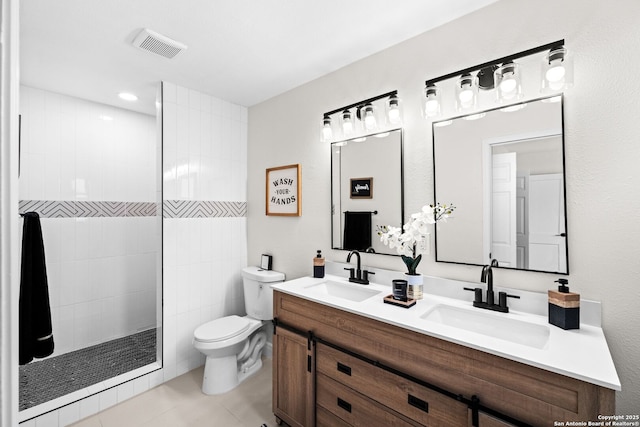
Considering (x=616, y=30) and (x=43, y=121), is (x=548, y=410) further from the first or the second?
(x=43, y=121)

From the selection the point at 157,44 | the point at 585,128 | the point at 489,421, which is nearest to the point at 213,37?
the point at 157,44

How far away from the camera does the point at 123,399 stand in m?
2.19

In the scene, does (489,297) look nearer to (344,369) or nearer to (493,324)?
(493,324)

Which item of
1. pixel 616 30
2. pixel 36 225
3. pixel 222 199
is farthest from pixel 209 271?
pixel 616 30

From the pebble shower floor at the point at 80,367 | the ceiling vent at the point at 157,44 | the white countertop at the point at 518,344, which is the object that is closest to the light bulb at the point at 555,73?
the white countertop at the point at 518,344

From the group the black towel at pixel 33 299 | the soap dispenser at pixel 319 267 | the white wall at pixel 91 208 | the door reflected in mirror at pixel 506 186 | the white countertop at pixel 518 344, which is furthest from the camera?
the white wall at pixel 91 208

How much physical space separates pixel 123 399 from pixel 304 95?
273cm

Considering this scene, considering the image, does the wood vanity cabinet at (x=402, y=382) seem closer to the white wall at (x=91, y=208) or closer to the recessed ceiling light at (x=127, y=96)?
the white wall at (x=91, y=208)

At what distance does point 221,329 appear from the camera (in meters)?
2.34

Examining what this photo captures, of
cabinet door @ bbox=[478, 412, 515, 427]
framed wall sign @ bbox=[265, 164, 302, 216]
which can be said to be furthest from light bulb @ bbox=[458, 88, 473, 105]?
cabinet door @ bbox=[478, 412, 515, 427]

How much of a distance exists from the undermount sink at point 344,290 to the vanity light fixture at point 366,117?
1.06 meters

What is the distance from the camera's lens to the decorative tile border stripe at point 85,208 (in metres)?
2.57

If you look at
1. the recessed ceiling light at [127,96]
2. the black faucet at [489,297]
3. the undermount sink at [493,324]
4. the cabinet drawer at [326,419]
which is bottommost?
the cabinet drawer at [326,419]

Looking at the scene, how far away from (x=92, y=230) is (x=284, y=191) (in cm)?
Result: 193
